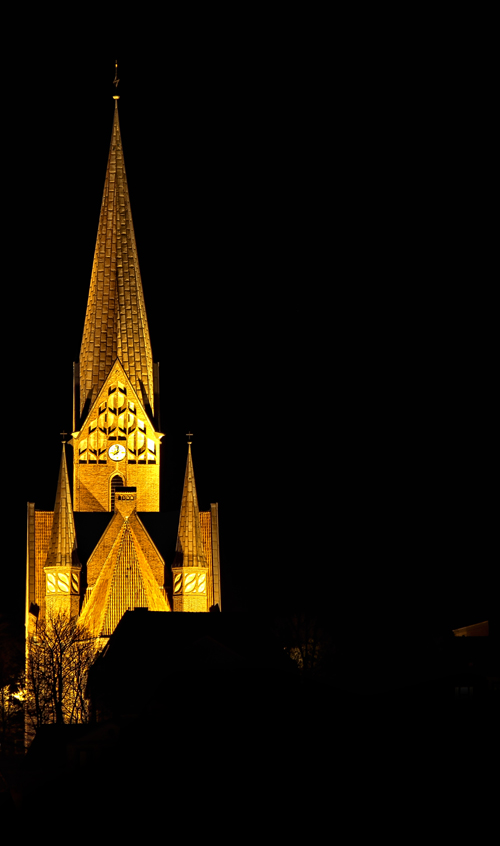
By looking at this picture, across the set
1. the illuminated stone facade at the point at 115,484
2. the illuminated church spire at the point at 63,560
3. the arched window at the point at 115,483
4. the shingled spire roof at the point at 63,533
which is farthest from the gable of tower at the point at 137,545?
the arched window at the point at 115,483

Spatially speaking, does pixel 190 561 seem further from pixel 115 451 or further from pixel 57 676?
pixel 57 676

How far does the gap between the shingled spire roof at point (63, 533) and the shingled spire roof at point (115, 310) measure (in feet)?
28.3

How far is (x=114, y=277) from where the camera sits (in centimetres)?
9400

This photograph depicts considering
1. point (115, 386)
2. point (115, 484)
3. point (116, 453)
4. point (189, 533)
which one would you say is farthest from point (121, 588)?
point (115, 386)

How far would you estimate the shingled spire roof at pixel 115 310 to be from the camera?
299ft

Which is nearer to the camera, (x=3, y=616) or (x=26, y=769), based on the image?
(x=26, y=769)

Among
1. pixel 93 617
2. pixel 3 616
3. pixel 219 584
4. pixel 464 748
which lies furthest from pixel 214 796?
pixel 3 616

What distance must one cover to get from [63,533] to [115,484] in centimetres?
676

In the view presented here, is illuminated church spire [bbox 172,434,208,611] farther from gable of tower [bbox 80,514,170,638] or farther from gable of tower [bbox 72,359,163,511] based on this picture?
gable of tower [bbox 72,359,163,511]

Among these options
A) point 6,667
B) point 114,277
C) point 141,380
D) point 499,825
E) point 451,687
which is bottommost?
point 499,825

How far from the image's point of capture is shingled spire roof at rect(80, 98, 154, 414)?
91125 millimetres

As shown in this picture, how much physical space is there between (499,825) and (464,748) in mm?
1043

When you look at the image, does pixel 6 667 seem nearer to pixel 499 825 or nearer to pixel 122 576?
pixel 122 576

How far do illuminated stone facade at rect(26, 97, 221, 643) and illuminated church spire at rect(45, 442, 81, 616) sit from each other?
0.05 meters
